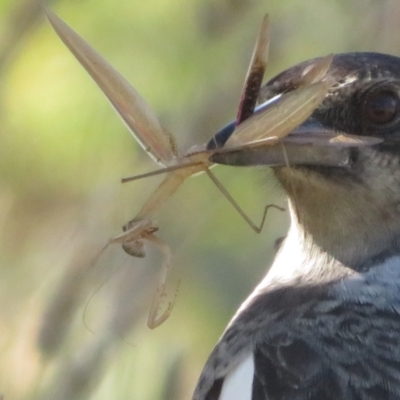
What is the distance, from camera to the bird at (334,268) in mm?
3309

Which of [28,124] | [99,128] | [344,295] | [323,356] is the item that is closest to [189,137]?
[99,128]

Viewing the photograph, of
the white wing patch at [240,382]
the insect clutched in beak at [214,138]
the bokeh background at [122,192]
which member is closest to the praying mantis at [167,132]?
the insect clutched in beak at [214,138]

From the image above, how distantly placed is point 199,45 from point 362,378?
1942mm

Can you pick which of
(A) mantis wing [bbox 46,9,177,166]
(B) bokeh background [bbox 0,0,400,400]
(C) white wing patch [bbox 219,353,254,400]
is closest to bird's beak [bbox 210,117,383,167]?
(A) mantis wing [bbox 46,9,177,166]

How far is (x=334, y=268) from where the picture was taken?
3719 millimetres

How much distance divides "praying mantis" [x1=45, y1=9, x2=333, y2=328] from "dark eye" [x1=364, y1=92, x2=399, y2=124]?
14cm

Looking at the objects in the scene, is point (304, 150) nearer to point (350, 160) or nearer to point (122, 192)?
point (350, 160)

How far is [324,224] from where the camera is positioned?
3.71m

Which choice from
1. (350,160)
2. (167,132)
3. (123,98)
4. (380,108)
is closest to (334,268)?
(350,160)

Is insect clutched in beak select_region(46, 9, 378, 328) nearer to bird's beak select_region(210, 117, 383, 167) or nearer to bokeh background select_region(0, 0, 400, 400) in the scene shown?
bird's beak select_region(210, 117, 383, 167)

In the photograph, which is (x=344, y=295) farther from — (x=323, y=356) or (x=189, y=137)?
(x=189, y=137)

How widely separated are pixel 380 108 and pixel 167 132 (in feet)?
1.96

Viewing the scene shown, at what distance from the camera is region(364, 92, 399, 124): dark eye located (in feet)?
11.6

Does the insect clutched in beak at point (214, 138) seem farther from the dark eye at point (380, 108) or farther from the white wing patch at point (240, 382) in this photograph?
the white wing patch at point (240, 382)
